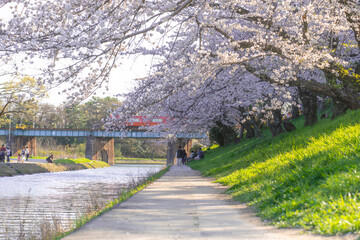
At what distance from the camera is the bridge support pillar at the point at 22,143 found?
259 ft

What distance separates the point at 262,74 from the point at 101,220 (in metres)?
9.49

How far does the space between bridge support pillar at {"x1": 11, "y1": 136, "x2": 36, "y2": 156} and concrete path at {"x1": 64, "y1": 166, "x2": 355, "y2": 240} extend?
250 feet

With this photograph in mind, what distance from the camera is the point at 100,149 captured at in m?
82.9

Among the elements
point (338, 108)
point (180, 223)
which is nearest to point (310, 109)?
point (338, 108)

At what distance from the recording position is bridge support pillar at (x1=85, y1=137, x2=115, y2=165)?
78.9 meters

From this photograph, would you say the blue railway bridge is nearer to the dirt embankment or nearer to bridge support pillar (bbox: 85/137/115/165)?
bridge support pillar (bbox: 85/137/115/165)

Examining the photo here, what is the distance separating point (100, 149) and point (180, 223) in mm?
79027

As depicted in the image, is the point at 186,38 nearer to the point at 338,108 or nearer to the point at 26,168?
the point at 338,108

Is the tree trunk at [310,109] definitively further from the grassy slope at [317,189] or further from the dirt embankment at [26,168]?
Answer: the dirt embankment at [26,168]

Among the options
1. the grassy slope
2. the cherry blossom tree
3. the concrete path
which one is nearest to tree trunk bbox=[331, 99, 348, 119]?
the cherry blossom tree

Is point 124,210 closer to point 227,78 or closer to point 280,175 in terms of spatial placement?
point 280,175

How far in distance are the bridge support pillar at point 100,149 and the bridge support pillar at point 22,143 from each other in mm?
10259

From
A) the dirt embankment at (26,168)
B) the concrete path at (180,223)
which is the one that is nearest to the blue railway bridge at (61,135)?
the dirt embankment at (26,168)

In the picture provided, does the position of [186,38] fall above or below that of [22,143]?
above
